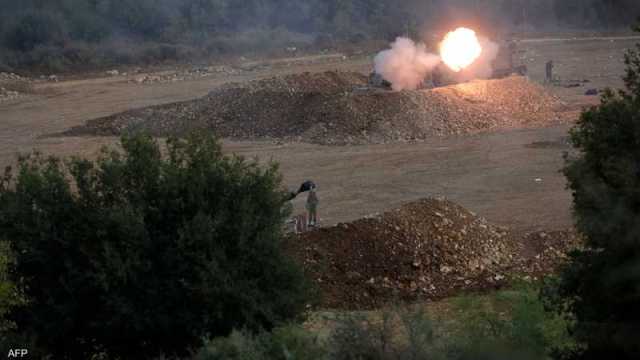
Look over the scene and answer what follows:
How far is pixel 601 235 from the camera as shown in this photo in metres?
7.25

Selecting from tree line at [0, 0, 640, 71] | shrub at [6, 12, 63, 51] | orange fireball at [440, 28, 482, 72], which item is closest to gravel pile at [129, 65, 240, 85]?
tree line at [0, 0, 640, 71]

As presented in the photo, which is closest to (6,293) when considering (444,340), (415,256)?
(444,340)

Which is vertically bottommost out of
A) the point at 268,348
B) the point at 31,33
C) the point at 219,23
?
the point at 268,348

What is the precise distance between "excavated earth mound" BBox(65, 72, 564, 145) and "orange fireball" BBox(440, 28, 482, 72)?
77.2 inches

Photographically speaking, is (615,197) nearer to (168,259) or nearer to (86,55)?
(168,259)

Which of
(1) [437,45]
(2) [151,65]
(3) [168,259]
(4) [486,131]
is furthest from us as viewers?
(2) [151,65]

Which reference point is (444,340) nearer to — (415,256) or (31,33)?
(415,256)

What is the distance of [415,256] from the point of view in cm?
1662

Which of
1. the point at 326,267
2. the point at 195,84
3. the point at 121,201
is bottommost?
the point at 326,267

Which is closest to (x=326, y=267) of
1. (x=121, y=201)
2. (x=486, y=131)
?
(x=121, y=201)

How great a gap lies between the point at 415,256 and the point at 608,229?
9591 millimetres

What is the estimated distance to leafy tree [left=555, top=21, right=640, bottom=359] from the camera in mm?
7069

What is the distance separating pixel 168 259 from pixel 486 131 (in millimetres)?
23997

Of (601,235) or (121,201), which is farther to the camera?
(121,201)
